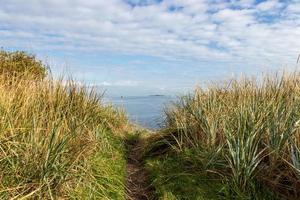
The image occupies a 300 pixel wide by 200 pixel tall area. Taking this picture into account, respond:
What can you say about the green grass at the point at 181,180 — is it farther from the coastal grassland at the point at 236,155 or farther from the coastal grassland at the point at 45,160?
the coastal grassland at the point at 45,160

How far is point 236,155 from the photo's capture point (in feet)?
19.5

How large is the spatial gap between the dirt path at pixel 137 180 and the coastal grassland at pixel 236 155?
171 millimetres

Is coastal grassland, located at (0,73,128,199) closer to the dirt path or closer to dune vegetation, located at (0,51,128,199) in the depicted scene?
dune vegetation, located at (0,51,128,199)

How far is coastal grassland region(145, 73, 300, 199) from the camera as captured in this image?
589 centimetres

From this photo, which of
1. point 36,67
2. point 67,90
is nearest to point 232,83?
point 67,90

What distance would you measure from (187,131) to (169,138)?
1.76ft

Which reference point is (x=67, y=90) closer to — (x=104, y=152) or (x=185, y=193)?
(x=104, y=152)

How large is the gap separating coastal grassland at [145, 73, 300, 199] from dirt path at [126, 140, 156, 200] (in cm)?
17

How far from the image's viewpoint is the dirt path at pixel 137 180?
22.0ft

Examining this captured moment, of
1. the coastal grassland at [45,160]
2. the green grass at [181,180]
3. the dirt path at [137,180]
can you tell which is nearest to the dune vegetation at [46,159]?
the coastal grassland at [45,160]

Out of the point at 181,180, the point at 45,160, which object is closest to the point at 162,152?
the point at 181,180

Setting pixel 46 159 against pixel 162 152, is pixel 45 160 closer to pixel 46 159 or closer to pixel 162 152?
pixel 46 159

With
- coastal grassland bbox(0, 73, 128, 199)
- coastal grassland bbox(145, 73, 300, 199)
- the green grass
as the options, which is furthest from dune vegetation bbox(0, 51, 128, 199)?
coastal grassland bbox(145, 73, 300, 199)

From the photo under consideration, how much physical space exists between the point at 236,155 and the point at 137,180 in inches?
87.1
